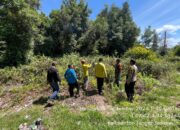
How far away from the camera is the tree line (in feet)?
56.3

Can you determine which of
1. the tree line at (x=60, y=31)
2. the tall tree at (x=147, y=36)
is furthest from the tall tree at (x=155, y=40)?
the tree line at (x=60, y=31)

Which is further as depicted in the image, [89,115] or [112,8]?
[112,8]

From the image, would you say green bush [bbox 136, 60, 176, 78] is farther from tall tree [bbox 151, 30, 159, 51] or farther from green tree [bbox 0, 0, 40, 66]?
tall tree [bbox 151, 30, 159, 51]

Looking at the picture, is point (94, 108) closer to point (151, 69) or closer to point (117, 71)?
point (117, 71)

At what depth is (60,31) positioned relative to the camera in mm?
25469

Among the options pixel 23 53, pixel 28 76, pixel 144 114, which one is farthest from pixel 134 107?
pixel 23 53

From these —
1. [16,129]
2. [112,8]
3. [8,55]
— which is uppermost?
[112,8]

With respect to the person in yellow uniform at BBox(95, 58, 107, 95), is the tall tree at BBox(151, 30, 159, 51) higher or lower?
higher

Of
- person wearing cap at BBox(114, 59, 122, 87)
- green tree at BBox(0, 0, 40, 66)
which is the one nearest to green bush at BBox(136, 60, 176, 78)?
person wearing cap at BBox(114, 59, 122, 87)

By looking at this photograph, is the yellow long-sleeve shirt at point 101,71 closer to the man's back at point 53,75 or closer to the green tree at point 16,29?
the man's back at point 53,75

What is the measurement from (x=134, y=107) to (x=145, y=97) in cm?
187

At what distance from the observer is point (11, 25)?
17.4 m

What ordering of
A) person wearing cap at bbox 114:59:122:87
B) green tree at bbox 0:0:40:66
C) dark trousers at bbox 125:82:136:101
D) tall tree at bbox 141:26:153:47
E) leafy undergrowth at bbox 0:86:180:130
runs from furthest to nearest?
1. tall tree at bbox 141:26:153:47
2. green tree at bbox 0:0:40:66
3. person wearing cap at bbox 114:59:122:87
4. dark trousers at bbox 125:82:136:101
5. leafy undergrowth at bbox 0:86:180:130

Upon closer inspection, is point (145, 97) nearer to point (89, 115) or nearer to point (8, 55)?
point (89, 115)
